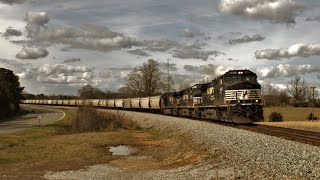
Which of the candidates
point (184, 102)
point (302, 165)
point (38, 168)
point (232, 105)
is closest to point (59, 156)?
point (38, 168)

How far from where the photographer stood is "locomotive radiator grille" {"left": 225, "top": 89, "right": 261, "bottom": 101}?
98.8 ft

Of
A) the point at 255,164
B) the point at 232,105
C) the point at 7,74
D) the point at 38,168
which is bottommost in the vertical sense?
the point at 38,168

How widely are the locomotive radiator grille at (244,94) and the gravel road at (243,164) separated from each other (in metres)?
6.51

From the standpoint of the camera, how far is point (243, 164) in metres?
14.6

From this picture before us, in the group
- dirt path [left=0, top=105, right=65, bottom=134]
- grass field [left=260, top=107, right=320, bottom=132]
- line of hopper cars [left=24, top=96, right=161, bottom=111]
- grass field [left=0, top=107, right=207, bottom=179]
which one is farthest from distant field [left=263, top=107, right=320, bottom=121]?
dirt path [left=0, top=105, right=65, bottom=134]

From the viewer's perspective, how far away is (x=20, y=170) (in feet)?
70.6

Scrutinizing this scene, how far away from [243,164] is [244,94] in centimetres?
1612

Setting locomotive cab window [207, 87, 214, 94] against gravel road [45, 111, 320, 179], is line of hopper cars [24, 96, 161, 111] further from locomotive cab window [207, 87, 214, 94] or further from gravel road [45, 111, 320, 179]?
gravel road [45, 111, 320, 179]

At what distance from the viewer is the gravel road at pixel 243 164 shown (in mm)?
12762

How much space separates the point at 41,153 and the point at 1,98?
62.7 meters

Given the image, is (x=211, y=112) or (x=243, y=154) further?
(x=211, y=112)

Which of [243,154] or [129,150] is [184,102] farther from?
[243,154]

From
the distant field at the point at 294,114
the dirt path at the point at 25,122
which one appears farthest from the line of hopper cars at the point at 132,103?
the distant field at the point at 294,114

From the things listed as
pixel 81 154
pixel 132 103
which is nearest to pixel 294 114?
pixel 132 103
